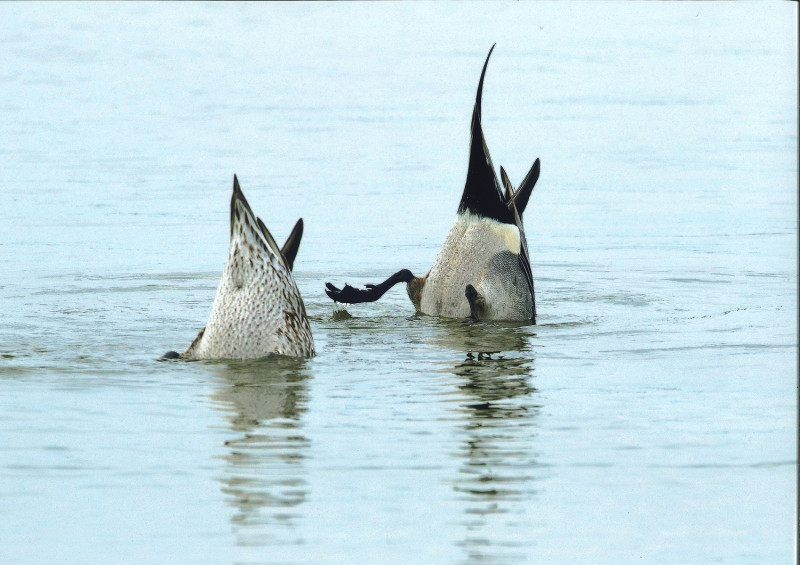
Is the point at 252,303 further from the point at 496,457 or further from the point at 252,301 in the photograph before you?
the point at 496,457

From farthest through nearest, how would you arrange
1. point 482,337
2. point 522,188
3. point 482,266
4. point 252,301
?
point 522,188 < point 482,266 < point 482,337 < point 252,301

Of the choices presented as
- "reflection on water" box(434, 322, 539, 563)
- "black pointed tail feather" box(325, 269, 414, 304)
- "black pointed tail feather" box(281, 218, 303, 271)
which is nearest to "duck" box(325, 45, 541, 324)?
"black pointed tail feather" box(325, 269, 414, 304)

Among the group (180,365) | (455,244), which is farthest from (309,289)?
(180,365)

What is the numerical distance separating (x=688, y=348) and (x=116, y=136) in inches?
443

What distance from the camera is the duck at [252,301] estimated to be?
27.0 ft

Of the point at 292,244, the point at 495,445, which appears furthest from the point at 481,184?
the point at 495,445

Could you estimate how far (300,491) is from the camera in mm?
6133

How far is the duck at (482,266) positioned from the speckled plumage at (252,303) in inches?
76.6

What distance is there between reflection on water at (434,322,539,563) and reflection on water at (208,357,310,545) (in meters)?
0.69

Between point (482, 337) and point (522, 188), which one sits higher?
point (522, 188)

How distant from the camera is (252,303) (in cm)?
840

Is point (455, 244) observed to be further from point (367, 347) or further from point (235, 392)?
point (235, 392)

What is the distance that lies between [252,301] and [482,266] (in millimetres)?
2460

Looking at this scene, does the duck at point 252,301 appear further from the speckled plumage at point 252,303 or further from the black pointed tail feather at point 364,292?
the black pointed tail feather at point 364,292
